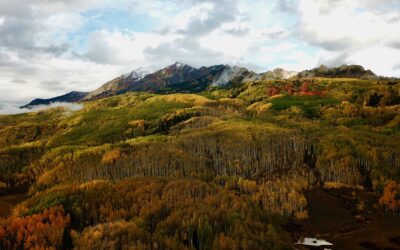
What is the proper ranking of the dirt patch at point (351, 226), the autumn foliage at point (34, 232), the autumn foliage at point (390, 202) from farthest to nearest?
the autumn foliage at point (390, 202)
the dirt patch at point (351, 226)
the autumn foliage at point (34, 232)

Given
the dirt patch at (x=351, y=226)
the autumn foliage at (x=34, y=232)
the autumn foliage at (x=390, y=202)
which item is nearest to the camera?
the autumn foliage at (x=34, y=232)

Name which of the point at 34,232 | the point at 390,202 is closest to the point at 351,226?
the point at 390,202

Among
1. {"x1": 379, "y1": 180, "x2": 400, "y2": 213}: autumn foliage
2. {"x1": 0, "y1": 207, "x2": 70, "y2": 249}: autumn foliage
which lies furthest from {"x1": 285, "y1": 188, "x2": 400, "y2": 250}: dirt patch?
{"x1": 0, "y1": 207, "x2": 70, "y2": 249}: autumn foliage

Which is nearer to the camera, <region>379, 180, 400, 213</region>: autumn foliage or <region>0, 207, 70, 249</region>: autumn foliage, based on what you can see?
<region>0, 207, 70, 249</region>: autumn foliage

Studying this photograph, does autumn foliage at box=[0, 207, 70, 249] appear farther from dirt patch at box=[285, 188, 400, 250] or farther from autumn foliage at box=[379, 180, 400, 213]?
autumn foliage at box=[379, 180, 400, 213]

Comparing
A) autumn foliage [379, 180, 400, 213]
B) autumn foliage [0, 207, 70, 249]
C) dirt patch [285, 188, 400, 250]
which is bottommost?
dirt patch [285, 188, 400, 250]

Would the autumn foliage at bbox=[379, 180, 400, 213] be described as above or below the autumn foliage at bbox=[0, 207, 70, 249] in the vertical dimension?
below

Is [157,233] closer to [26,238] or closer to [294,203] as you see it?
[26,238]

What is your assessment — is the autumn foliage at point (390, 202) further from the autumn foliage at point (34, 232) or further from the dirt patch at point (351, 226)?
the autumn foliage at point (34, 232)

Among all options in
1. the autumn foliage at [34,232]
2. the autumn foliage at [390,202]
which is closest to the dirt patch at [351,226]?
the autumn foliage at [390,202]

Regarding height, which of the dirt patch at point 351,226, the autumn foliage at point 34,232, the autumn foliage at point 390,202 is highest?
the autumn foliage at point 34,232

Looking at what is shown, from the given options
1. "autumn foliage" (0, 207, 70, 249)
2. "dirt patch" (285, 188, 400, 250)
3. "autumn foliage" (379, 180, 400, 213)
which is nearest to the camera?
"autumn foliage" (0, 207, 70, 249)

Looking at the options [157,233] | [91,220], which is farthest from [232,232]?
[91,220]

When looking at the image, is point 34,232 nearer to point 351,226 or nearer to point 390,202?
point 351,226
